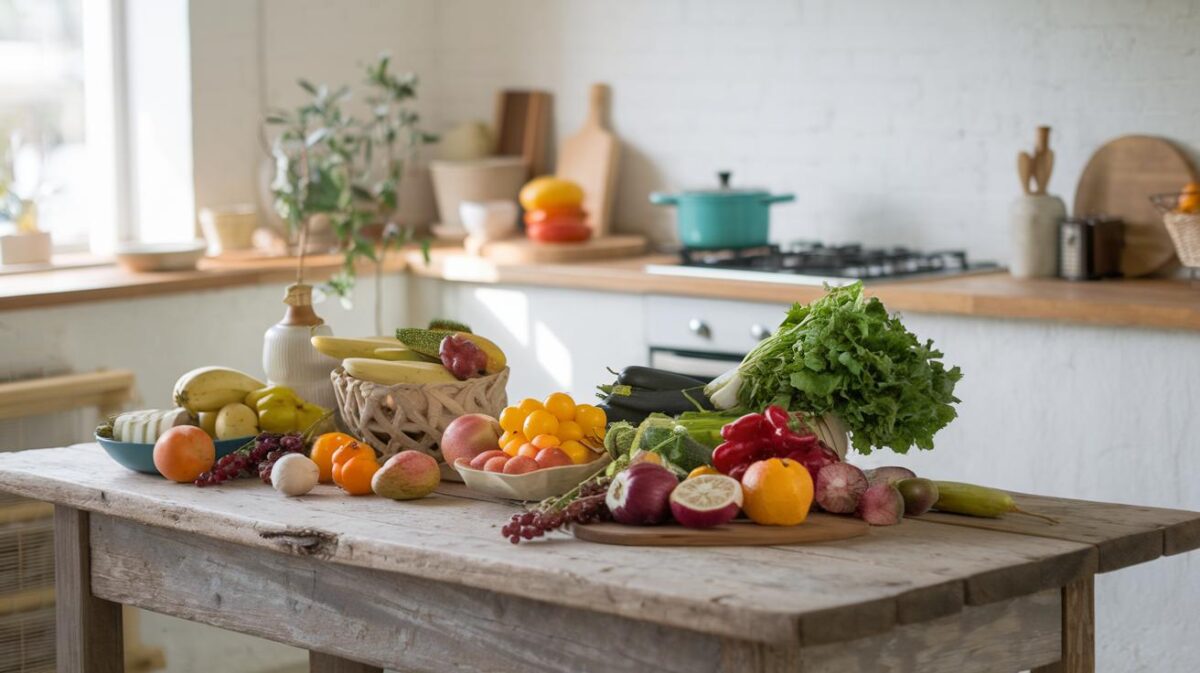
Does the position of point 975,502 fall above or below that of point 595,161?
below

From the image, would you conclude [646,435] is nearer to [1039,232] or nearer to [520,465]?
[520,465]

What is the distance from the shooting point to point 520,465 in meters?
2.38

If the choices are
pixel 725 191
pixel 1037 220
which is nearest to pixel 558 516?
pixel 1037 220

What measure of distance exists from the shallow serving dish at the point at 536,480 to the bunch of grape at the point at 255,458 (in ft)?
1.17

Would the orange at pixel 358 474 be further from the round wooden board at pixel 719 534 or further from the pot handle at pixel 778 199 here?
the pot handle at pixel 778 199

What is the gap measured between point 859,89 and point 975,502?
9.04 ft

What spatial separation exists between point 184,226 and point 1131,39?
289 centimetres

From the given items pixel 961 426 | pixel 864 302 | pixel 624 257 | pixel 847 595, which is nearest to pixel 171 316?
pixel 624 257

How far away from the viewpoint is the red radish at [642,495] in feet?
7.11

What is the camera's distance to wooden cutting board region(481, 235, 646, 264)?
4.96 m

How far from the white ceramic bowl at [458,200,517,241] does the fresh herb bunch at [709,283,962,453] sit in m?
2.79

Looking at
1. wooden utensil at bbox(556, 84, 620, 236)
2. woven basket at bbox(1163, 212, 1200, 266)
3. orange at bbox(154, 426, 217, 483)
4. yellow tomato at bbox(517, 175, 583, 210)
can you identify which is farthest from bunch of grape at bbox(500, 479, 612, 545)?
wooden utensil at bbox(556, 84, 620, 236)

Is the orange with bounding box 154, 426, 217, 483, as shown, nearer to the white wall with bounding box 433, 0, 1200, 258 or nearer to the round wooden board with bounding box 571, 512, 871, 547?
the round wooden board with bounding box 571, 512, 871, 547

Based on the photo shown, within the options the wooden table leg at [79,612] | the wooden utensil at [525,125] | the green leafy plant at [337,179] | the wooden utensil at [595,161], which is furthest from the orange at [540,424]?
the wooden utensil at [525,125]
